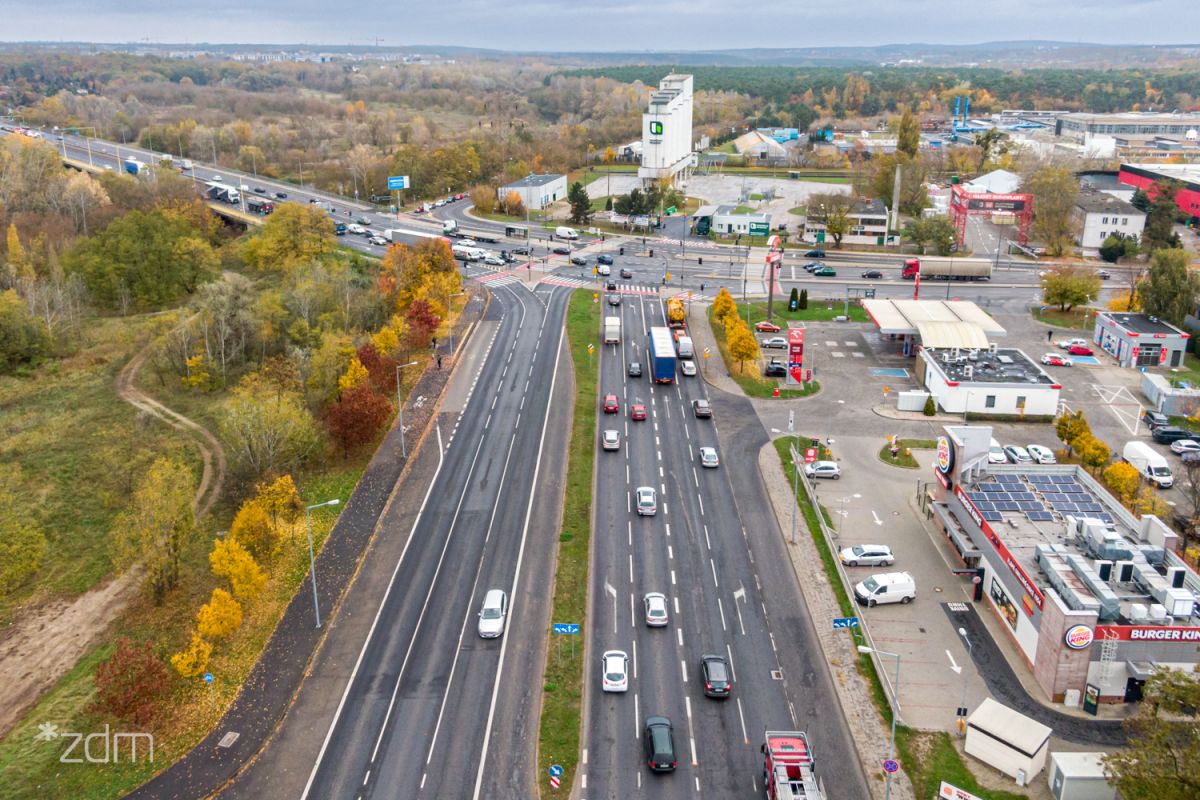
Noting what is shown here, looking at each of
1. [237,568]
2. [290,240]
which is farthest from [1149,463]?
[290,240]

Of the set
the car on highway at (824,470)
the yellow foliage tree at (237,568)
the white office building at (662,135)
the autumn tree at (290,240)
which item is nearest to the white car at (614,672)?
the yellow foliage tree at (237,568)

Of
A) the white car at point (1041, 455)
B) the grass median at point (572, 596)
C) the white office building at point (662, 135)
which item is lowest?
the grass median at point (572, 596)

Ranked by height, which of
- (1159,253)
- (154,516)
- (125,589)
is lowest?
(125,589)

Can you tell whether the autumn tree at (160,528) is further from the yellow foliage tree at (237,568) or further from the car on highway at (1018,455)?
the car on highway at (1018,455)

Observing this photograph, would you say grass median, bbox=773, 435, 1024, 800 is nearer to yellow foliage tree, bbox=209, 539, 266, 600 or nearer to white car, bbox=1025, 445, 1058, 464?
white car, bbox=1025, 445, 1058, 464

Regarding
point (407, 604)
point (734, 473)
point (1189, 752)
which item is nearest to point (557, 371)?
point (734, 473)

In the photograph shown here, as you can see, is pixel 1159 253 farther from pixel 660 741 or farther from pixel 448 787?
pixel 448 787

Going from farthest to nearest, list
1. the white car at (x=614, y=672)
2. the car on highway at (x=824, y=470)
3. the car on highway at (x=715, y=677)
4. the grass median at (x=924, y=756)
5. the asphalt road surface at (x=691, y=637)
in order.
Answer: the car on highway at (x=824, y=470) < the white car at (x=614, y=672) < the car on highway at (x=715, y=677) < the asphalt road surface at (x=691, y=637) < the grass median at (x=924, y=756)
